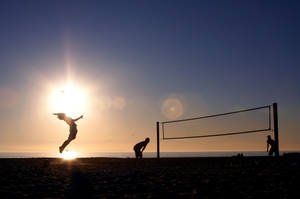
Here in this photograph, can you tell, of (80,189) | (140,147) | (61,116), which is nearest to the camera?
(80,189)

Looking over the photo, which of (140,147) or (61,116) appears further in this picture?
(140,147)

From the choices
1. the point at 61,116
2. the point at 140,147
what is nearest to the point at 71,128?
the point at 61,116

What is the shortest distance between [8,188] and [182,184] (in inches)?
129

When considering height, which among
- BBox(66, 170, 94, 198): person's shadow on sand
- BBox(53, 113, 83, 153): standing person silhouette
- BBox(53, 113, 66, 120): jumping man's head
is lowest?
BBox(66, 170, 94, 198): person's shadow on sand

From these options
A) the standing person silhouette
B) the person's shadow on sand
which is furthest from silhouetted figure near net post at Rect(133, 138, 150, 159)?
the person's shadow on sand

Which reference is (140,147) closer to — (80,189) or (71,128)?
(71,128)

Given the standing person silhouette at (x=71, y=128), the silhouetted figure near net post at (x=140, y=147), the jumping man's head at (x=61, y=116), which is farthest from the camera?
the silhouetted figure near net post at (x=140, y=147)

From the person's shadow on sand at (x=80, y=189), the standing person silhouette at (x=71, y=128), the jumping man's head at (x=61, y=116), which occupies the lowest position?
the person's shadow on sand at (x=80, y=189)

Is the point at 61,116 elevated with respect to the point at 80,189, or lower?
elevated

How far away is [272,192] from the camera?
5410 millimetres

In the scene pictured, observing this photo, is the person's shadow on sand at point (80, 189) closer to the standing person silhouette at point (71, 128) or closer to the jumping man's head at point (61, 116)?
the jumping man's head at point (61, 116)

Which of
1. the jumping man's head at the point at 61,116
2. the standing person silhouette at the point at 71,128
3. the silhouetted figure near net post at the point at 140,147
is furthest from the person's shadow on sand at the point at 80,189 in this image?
the silhouetted figure near net post at the point at 140,147

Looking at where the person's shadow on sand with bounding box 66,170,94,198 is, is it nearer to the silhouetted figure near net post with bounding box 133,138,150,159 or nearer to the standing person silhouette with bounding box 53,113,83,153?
the standing person silhouette with bounding box 53,113,83,153

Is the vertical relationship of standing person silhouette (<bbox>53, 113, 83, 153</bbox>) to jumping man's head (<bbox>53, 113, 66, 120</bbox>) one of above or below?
below
